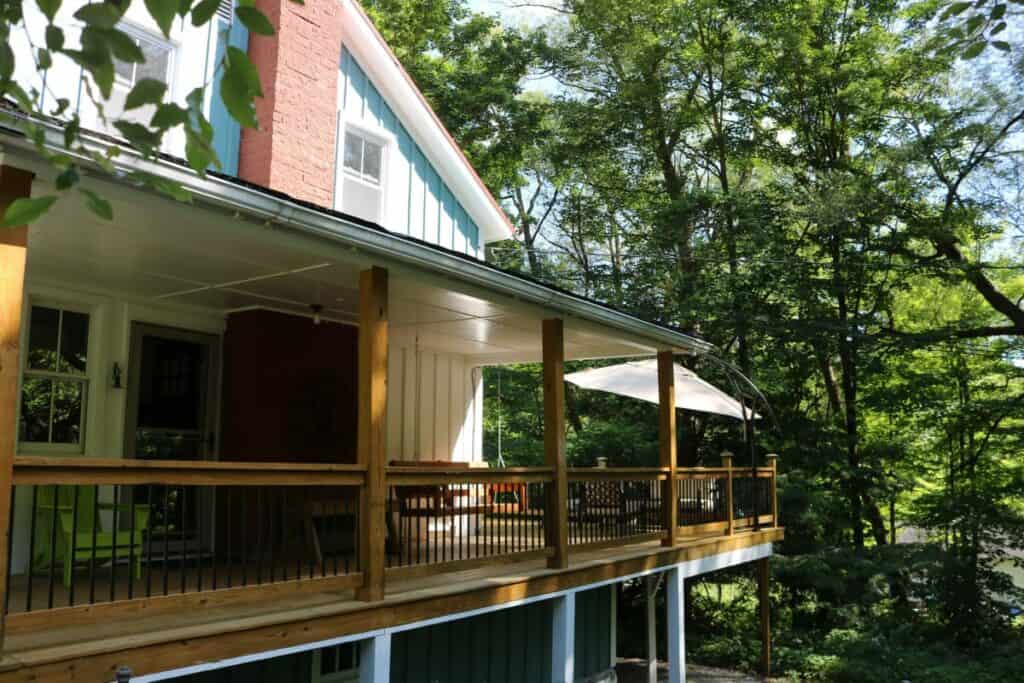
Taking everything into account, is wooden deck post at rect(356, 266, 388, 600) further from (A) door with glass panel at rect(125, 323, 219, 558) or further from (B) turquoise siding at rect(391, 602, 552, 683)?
(B) turquoise siding at rect(391, 602, 552, 683)

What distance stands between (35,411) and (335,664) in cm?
375

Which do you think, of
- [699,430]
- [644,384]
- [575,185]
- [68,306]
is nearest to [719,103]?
[575,185]

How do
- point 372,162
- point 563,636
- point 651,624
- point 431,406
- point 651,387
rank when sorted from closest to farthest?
point 563,636 → point 372,162 → point 431,406 → point 651,387 → point 651,624

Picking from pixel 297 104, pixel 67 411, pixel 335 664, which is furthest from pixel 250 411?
pixel 297 104

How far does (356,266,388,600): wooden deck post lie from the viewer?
19.7 ft

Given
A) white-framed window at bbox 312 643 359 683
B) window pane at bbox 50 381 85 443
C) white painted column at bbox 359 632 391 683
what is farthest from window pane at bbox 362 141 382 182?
white painted column at bbox 359 632 391 683

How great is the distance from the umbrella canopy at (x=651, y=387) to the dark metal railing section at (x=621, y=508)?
6.67 ft

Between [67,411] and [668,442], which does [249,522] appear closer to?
[67,411]

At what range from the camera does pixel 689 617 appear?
18312 mm

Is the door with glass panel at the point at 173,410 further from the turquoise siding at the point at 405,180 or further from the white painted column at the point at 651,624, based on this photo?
the white painted column at the point at 651,624

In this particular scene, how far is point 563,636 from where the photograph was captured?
27.1 ft

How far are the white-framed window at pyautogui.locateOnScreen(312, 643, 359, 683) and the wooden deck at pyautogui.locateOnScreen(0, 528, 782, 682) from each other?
179cm

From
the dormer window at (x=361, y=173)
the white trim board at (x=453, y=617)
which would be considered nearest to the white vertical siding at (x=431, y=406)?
the dormer window at (x=361, y=173)

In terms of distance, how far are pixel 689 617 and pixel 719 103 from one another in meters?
11.9
